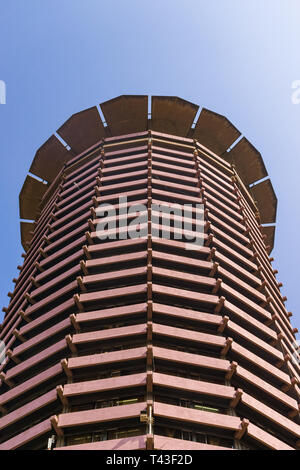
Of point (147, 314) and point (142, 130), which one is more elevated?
point (142, 130)

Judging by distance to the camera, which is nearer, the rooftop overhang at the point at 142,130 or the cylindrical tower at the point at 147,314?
the cylindrical tower at the point at 147,314

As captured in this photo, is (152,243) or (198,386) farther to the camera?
(152,243)

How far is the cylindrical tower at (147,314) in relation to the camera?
15312 millimetres

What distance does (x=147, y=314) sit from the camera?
1808 centimetres

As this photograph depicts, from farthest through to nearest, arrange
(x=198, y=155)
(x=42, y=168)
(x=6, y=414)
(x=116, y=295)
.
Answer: (x=42, y=168) → (x=198, y=155) → (x=116, y=295) → (x=6, y=414)

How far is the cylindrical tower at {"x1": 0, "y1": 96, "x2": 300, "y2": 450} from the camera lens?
50.2 ft

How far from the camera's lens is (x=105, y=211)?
24156mm

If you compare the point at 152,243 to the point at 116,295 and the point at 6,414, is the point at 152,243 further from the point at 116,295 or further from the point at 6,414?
the point at 6,414

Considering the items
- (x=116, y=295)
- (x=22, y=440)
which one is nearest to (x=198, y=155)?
→ (x=116, y=295)

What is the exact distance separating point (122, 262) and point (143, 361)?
5.16 m

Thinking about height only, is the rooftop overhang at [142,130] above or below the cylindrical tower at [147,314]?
above

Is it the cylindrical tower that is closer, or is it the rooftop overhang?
the cylindrical tower

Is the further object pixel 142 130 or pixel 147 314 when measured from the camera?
pixel 142 130

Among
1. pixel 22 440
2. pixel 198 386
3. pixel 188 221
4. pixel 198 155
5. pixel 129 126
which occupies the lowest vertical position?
pixel 22 440
